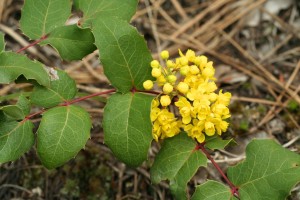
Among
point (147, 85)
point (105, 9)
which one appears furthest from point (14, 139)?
point (105, 9)

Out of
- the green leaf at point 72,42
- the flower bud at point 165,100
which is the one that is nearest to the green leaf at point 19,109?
the green leaf at point 72,42

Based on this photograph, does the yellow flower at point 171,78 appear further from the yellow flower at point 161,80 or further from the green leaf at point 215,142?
the green leaf at point 215,142

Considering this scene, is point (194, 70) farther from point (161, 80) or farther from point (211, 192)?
point (211, 192)

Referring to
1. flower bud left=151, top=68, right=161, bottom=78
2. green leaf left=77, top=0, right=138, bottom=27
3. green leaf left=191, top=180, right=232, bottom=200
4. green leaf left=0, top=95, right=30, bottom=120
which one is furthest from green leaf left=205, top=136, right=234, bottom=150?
green leaf left=0, top=95, right=30, bottom=120

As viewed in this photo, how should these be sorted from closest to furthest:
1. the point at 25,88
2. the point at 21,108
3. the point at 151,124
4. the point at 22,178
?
A: the point at 151,124
the point at 21,108
the point at 22,178
the point at 25,88

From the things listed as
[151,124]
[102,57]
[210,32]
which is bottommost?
[210,32]

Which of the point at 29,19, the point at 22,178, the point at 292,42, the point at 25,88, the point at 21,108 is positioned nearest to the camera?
the point at 21,108

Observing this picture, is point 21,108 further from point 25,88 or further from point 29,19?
point 25,88

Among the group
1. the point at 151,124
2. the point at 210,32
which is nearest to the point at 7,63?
the point at 151,124
